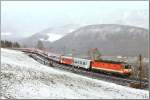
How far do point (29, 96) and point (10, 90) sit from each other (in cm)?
209

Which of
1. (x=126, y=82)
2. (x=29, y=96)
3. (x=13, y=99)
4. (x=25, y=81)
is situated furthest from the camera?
(x=126, y=82)

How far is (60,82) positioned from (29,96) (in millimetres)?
10624

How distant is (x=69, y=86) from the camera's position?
43.5 meters

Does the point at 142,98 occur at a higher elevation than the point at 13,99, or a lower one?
lower

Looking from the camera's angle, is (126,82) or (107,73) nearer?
(126,82)

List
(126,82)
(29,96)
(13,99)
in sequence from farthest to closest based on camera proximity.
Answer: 1. (126,82)
2. (29,96)
3. (13,99)

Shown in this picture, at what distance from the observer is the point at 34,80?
139 ft

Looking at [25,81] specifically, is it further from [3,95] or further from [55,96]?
[3,95]

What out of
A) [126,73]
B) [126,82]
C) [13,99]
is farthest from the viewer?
[126,73]

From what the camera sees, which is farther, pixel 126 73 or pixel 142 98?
pixel 126 73

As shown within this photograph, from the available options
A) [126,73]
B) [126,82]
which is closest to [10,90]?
[126,82]

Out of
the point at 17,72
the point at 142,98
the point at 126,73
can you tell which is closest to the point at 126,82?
the point at 126,73

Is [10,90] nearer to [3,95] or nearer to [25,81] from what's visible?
[3,95]

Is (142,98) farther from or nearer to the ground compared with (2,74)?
nearer to the ground
